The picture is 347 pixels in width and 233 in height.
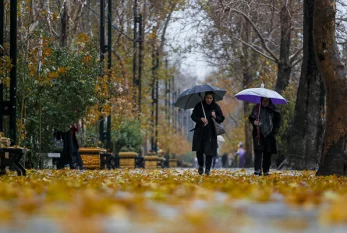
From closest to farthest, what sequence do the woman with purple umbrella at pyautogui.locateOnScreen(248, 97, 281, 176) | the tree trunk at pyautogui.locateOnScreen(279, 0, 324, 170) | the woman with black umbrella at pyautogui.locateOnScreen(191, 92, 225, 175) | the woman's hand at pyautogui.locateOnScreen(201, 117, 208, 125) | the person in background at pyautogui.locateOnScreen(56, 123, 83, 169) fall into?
1. the woman's hand at pyautogui.locateOnScreen(201, 117, 208, 125)
2. the woman with black umbrella at pyautogui.locateOnScreen(191, 92, 225, 175)
3. the woman with purple umbrella at pyautogui.locateOnScreen(248, 97, 281, 176)
4. the person in background at pyautogui.locateOnScreen(56, 123, 83, 169)
5. the tree trunk at pyautogui.locateOnScreen(279, 0, 324, 170)

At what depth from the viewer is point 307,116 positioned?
26125 millimetres

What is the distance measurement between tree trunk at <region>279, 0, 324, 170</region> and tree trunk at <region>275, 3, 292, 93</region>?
4.71 meters

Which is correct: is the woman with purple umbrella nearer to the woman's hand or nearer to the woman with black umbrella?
the woman with black umbrella

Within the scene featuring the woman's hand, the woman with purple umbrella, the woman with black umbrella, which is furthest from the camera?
the woman with purple umbrella

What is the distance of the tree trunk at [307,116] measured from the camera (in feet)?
82.6

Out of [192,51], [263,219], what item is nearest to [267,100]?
[263,219]

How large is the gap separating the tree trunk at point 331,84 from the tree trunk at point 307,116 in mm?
8946

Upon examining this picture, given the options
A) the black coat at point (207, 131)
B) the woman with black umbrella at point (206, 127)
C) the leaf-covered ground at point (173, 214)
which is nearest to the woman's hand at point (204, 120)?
the woman with black umbrella at point (206, 127)

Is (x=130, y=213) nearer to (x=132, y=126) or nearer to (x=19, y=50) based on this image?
(x=19, y=50)

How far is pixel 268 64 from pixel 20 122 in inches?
892

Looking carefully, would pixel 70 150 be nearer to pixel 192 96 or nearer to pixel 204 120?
pixel 192 96

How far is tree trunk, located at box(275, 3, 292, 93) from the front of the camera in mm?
30867

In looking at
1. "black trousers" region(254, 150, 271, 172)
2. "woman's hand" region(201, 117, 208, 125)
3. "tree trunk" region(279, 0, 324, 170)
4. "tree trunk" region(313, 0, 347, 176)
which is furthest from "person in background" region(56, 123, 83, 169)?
"tree trunk" region(313, 0, 347, 176)

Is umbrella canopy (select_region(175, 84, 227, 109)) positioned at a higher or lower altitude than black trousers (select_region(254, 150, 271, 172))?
higher
